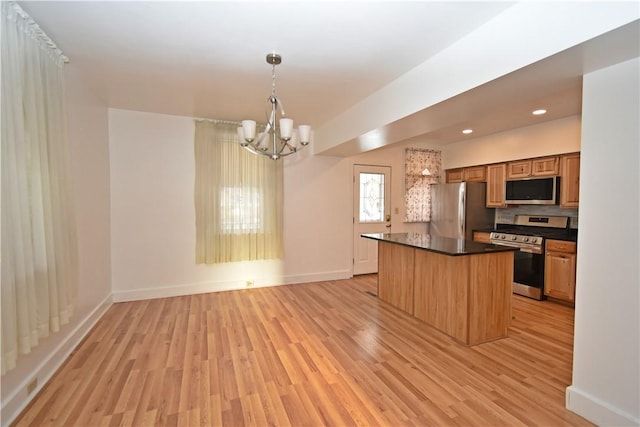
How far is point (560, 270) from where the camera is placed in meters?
3.97

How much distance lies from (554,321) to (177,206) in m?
5.21

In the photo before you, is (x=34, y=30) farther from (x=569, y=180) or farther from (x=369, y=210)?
(x=569, y=180)

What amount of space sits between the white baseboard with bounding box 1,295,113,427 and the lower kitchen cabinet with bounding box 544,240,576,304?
564 cm

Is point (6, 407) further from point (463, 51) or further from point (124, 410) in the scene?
point (463, 51)

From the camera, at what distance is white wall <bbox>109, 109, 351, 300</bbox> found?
406 cm

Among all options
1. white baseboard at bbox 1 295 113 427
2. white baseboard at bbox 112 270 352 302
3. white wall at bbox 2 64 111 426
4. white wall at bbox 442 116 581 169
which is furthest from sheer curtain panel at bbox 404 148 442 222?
white baseboard at bbox 1 295 113 427

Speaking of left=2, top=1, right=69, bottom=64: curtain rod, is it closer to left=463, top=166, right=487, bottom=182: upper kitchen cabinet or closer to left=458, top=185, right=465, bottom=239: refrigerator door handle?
left=458, top=185, right=465, bottom=239: refrigerator door handle

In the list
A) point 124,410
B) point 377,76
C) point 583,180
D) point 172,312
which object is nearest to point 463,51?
point 377,76

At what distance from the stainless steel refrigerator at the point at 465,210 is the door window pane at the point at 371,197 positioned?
1.26m

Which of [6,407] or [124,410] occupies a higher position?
[6,407]

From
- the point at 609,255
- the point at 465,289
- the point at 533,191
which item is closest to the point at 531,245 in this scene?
the point at 533,191

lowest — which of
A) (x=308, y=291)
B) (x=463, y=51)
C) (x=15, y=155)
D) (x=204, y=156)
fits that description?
(x=308, y=291)

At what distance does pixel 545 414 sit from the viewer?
75.2 inches

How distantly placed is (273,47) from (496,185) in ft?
14.8
